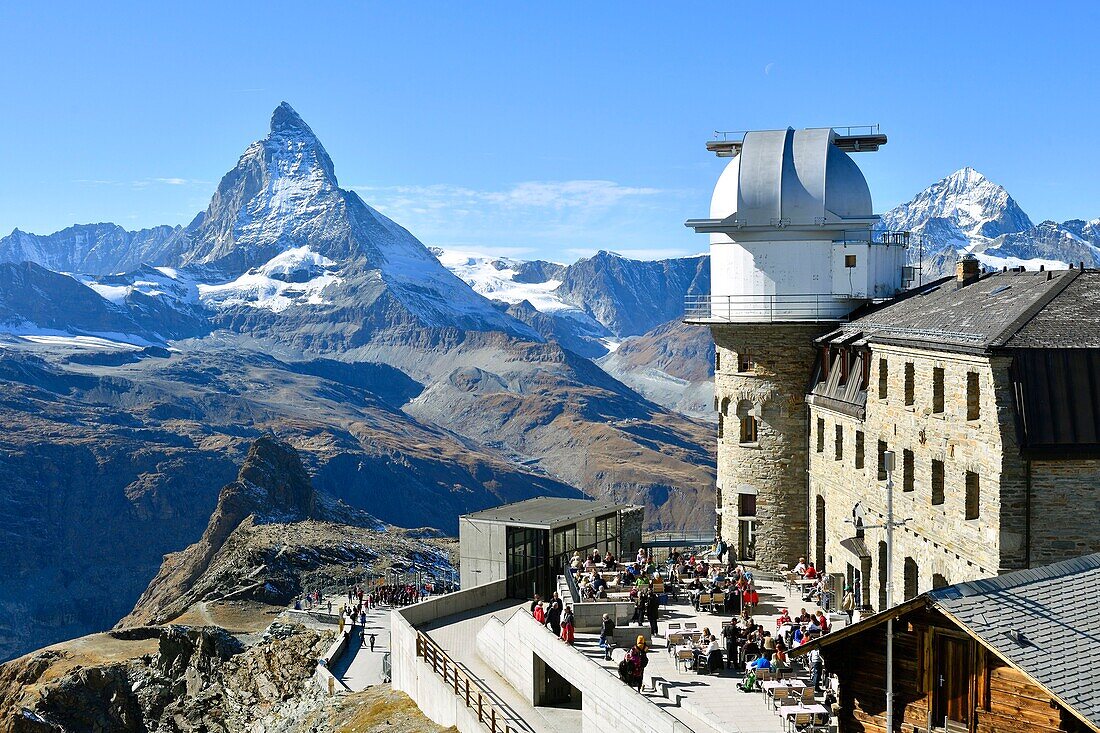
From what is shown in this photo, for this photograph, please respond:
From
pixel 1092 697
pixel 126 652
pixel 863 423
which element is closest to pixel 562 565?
pixel 863 423

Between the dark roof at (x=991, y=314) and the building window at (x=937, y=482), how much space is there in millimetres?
3590

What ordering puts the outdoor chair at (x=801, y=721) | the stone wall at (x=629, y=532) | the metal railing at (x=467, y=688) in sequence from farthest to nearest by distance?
1. the stone wall at (x=629, y=532)
2. the metal railing at (x=467, y=688)
3. the outdoor chair at (x=801, y=721)

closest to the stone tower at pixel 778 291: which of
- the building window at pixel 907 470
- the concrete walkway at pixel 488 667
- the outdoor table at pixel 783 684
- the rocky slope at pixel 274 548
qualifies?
the concrete walkway at pixel 488 667

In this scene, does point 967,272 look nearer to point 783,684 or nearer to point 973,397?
point 973,397

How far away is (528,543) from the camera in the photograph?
52.8 metres

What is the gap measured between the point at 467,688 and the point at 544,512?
67.5ft

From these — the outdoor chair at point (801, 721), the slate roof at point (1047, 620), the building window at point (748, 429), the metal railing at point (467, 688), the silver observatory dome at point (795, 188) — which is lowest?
the metal railing at point (467, 688)

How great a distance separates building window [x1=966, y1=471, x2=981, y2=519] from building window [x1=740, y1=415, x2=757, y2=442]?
19.3m

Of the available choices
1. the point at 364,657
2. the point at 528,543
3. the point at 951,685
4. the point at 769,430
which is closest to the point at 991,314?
the point at 951,685

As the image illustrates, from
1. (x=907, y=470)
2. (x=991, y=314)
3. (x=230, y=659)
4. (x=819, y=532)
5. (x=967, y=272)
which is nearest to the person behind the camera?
(x=991, y=314)

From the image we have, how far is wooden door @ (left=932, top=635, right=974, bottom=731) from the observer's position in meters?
23.4

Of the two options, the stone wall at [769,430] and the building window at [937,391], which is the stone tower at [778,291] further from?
the building window at [937,391]

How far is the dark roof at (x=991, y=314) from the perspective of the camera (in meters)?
31.6

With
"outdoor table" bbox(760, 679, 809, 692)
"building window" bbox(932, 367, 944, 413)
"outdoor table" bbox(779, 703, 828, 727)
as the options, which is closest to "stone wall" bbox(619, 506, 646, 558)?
"building window" bbox(932, 367, 944, 413)
